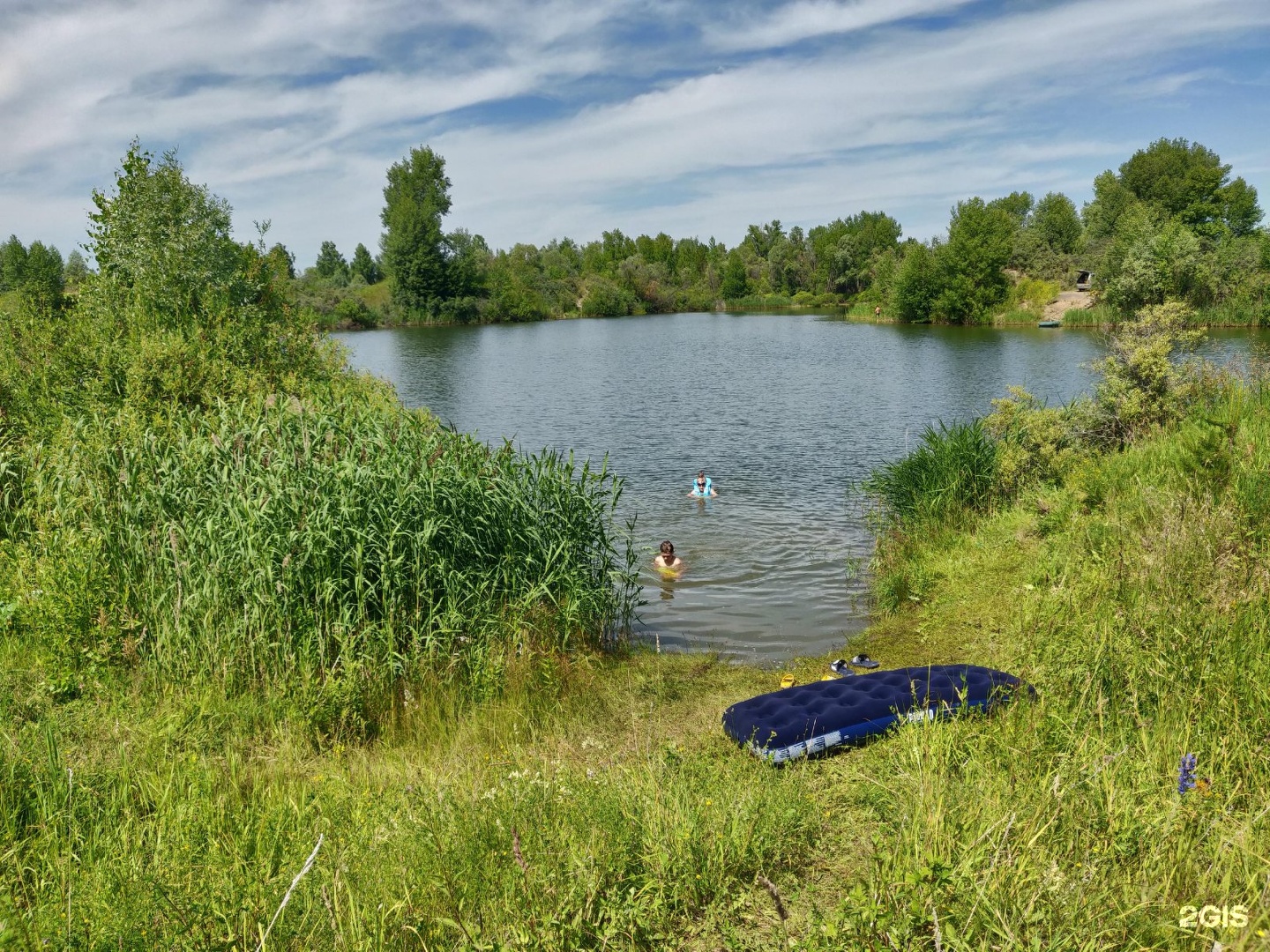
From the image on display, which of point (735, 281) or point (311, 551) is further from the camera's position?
point (735, 281)

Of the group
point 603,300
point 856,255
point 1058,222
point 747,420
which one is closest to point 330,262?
point 603,300

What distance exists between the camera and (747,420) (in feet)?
81.0

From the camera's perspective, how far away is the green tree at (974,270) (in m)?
64.6

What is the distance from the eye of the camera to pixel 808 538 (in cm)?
1272

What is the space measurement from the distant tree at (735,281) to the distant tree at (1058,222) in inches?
1663

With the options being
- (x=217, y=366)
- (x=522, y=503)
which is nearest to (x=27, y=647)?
(x=522, y=503)

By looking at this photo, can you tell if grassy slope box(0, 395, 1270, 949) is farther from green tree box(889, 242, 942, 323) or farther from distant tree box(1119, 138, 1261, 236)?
distant tree box(1119, 138, 1261, 236)

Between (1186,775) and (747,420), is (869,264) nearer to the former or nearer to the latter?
(747,420)

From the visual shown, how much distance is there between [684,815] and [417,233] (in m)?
93.3

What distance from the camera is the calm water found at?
10383 millimetres

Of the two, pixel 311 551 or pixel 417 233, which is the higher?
pixel 417 233

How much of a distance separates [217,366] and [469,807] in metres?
9.19

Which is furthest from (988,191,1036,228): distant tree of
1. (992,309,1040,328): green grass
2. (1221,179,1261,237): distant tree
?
(992,309,1040,328): green grass

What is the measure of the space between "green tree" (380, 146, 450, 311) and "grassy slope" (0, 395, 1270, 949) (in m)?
87.4
